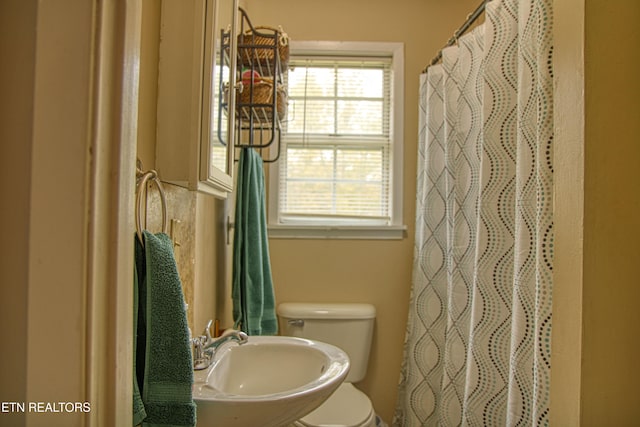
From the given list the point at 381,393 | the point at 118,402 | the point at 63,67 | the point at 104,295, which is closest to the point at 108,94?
the point at 63,67

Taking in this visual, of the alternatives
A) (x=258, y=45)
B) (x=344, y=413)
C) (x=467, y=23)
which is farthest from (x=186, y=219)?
(x=467, y=23)

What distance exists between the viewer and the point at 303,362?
103 centimetres

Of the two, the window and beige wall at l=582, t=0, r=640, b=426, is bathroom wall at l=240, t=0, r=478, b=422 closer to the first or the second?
the window

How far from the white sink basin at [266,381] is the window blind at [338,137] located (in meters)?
1.00

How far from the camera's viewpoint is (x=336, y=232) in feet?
6.18

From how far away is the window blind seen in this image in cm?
196

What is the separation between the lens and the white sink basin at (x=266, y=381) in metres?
0.68

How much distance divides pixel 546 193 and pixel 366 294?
1.23 m

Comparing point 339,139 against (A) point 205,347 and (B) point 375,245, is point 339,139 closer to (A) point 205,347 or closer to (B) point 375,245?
A: (B) point 375,245

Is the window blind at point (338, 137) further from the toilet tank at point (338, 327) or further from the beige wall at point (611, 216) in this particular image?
the beige wall at point (611, 216)

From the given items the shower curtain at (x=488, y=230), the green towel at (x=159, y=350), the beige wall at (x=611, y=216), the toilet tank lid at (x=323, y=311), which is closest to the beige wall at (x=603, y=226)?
the beige wall at (x=611, y=216)

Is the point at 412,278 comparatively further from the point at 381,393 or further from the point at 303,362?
the point at 303,362

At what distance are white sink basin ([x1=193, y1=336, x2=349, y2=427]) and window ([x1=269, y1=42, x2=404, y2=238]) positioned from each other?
3.11 feet

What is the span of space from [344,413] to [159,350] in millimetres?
1058
